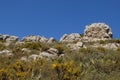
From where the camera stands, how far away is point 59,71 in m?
12.4

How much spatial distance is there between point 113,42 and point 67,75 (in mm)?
17419

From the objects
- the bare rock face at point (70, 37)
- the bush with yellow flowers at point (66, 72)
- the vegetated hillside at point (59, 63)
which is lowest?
the bush with yellow flowers at point (66, 72)

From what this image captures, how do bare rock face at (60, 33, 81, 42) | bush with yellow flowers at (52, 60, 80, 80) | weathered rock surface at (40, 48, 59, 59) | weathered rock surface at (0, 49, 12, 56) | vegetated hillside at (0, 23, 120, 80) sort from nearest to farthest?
bush with yellow flowers at (52, 60, 80, 80) < vegetated hillside at (0, 23, 120, 80) < weathered rock surface at (40, 48, 59, 59) < weathered rock surface at (0, 49, 12, 56) < bare rock face at (60, 33, 81, 42)

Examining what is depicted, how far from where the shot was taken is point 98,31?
129 feet

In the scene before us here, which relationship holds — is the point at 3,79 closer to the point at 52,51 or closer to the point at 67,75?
the point at 67,75

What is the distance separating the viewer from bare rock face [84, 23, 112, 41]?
3900 cm

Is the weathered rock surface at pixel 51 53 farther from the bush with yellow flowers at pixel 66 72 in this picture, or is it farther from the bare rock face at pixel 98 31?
the bare rock face at pixel 98 31

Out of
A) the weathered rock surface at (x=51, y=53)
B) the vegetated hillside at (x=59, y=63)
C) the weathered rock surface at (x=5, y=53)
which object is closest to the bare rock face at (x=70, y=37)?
the vegetated hillside at (x=59, y=63)

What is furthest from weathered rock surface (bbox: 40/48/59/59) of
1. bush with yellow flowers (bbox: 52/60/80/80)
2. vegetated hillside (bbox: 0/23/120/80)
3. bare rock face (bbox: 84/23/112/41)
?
bare rock face (bbox: 84/23/112/41)

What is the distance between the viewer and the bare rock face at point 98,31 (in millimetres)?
39000

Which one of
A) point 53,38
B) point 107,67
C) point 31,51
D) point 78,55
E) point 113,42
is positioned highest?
point 53,38

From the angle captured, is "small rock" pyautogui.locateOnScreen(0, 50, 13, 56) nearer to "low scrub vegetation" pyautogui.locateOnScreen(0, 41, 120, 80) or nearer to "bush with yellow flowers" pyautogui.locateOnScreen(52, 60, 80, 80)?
"low scrub vegetation" pyautogui.locateOnScreen(0, 41, 120, 80)

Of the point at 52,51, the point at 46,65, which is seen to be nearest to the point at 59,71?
the point at 46,65

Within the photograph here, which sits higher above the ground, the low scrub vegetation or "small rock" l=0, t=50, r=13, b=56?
"small rock" l=0, t=50, r=13, b=56
